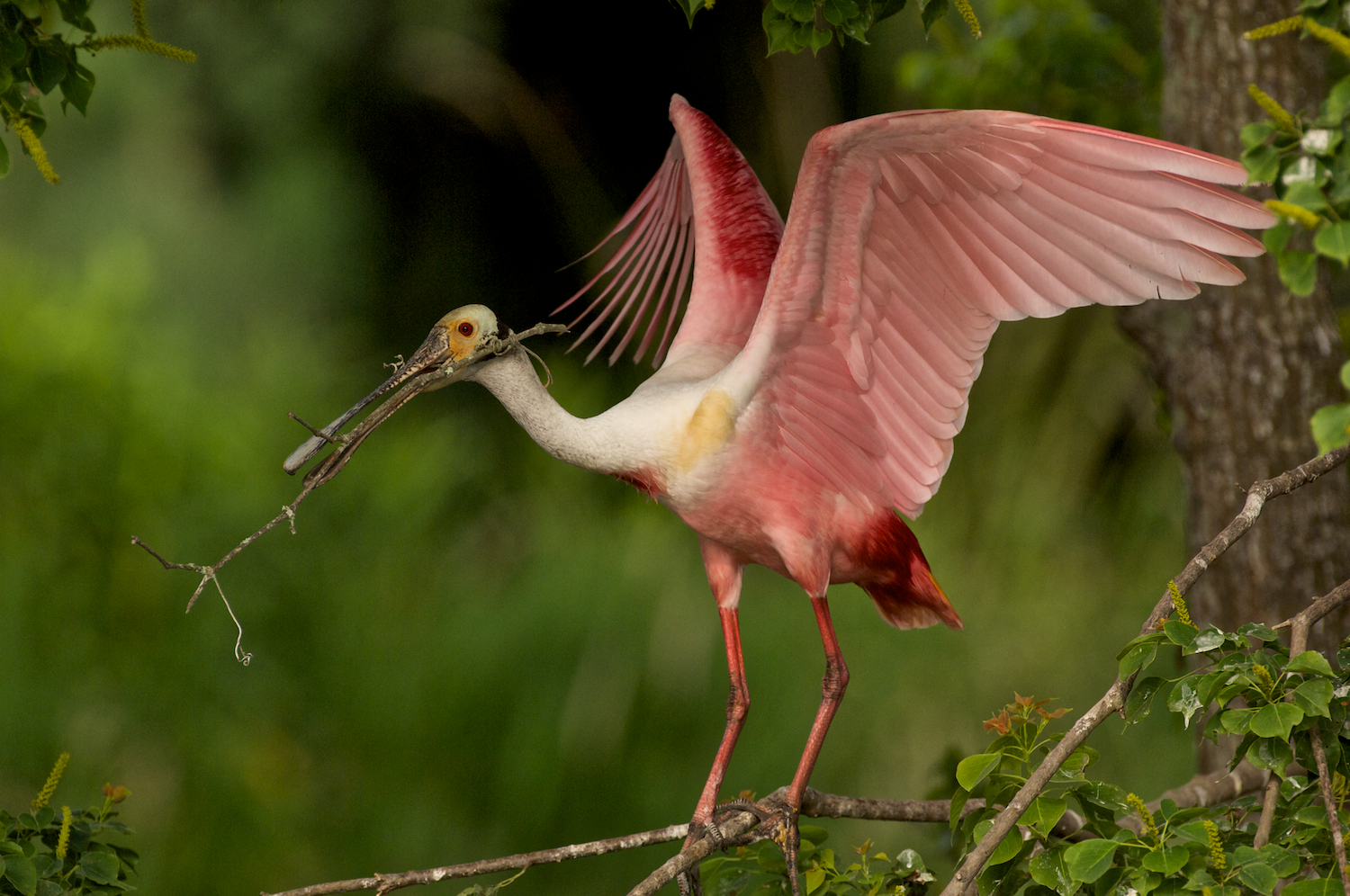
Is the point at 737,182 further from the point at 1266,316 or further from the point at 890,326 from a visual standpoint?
the point at 1266,316

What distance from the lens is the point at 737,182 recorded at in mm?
2295

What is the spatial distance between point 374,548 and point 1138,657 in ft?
12.5

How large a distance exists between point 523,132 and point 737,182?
4.79 meters

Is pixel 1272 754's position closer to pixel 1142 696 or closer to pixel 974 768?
pixel 1142 696

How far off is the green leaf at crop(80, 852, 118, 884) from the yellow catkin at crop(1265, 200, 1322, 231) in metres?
1.52

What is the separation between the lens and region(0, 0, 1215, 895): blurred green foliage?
13.9ft

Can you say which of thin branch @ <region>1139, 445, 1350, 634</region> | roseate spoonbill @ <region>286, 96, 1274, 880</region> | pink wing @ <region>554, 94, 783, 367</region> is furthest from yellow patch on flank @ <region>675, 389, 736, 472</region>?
thin branch @ <region>1139, 445, 1350, 634</region>

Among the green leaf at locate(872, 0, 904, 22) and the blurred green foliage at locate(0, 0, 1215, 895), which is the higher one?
the green leaf at locate(872, 0, 904, 22)

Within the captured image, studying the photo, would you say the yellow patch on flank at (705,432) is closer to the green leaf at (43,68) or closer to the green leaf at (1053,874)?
the green leaf at (1053,874)

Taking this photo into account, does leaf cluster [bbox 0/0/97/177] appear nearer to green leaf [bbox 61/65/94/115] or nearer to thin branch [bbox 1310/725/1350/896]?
green leaf [bbox 61/65/94/115]

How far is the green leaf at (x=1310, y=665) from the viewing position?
1.36 m

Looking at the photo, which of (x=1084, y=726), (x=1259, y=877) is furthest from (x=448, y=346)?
(x=1259, y=877)

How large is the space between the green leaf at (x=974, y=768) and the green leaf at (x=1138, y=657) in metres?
0.18

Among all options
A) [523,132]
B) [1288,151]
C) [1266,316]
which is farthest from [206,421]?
[1288,151]
